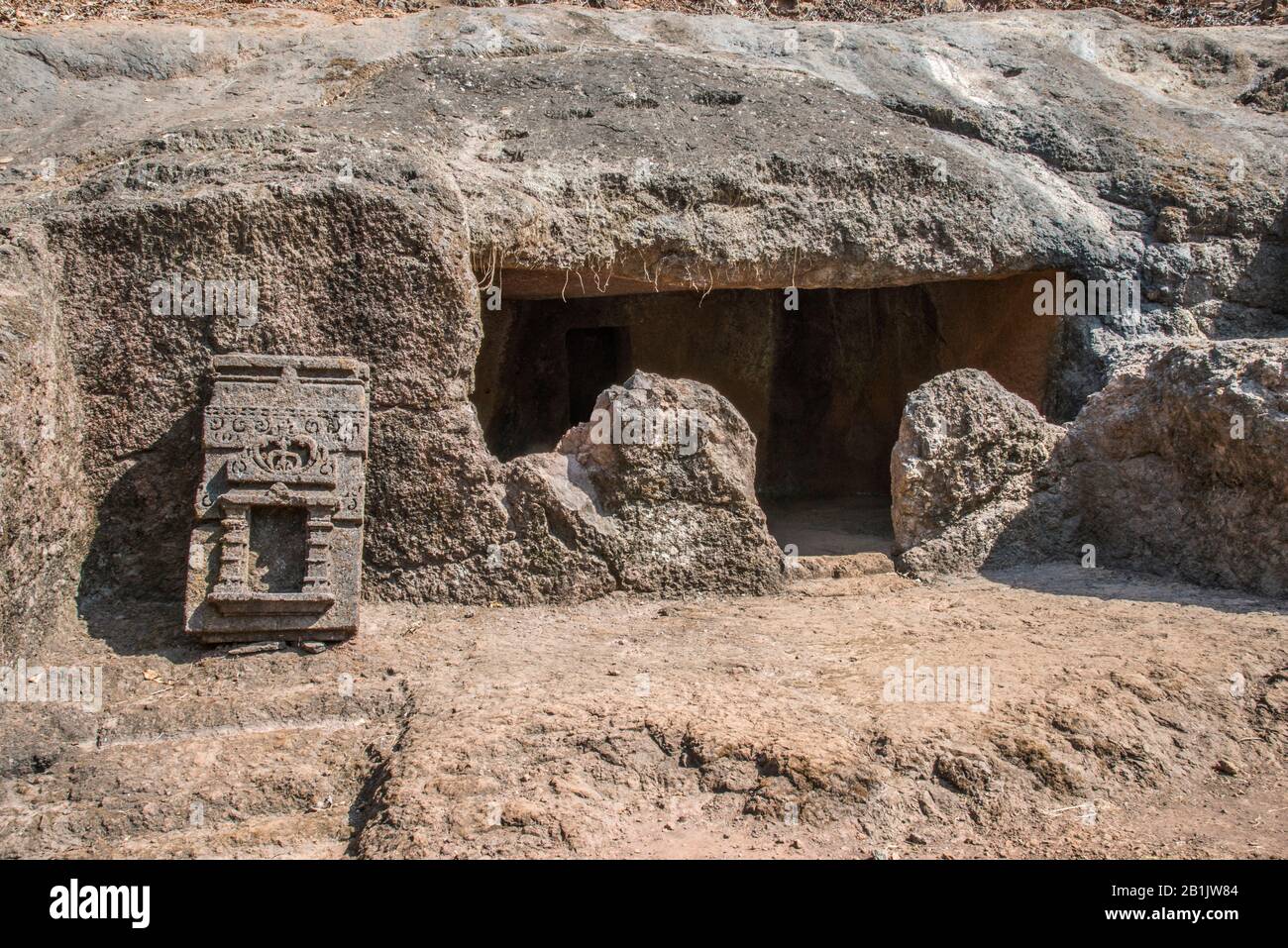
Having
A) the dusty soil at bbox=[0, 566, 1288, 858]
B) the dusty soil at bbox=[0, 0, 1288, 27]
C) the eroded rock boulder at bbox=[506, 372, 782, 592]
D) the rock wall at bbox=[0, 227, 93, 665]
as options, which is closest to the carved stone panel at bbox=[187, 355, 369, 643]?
the dusty soil at bbox=[0, 566, 1288, 858]

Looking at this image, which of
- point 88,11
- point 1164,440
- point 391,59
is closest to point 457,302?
point 391,59

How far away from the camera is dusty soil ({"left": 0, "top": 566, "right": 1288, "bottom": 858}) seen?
3205mm

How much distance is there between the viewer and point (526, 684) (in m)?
3.93

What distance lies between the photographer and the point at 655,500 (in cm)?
492

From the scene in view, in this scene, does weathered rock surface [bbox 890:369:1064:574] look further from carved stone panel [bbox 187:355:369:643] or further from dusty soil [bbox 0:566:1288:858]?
carved stone panel [bbox 187:355:369:643]

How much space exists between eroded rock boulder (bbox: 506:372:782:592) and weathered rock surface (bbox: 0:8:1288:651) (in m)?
0.05

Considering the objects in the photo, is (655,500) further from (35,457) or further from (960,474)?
(35,457)

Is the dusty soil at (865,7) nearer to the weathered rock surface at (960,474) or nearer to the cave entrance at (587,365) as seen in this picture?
the cave entrance at (587,365)

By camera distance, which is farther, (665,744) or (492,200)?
(492,200)

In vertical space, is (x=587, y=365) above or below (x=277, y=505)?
above

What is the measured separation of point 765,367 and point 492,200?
331 centimetres

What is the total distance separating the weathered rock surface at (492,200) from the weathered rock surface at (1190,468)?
2.39ft

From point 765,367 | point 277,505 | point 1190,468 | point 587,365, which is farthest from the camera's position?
point 587,365

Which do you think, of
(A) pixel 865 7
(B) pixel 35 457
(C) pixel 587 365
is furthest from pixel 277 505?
(A) pixel 865 7
